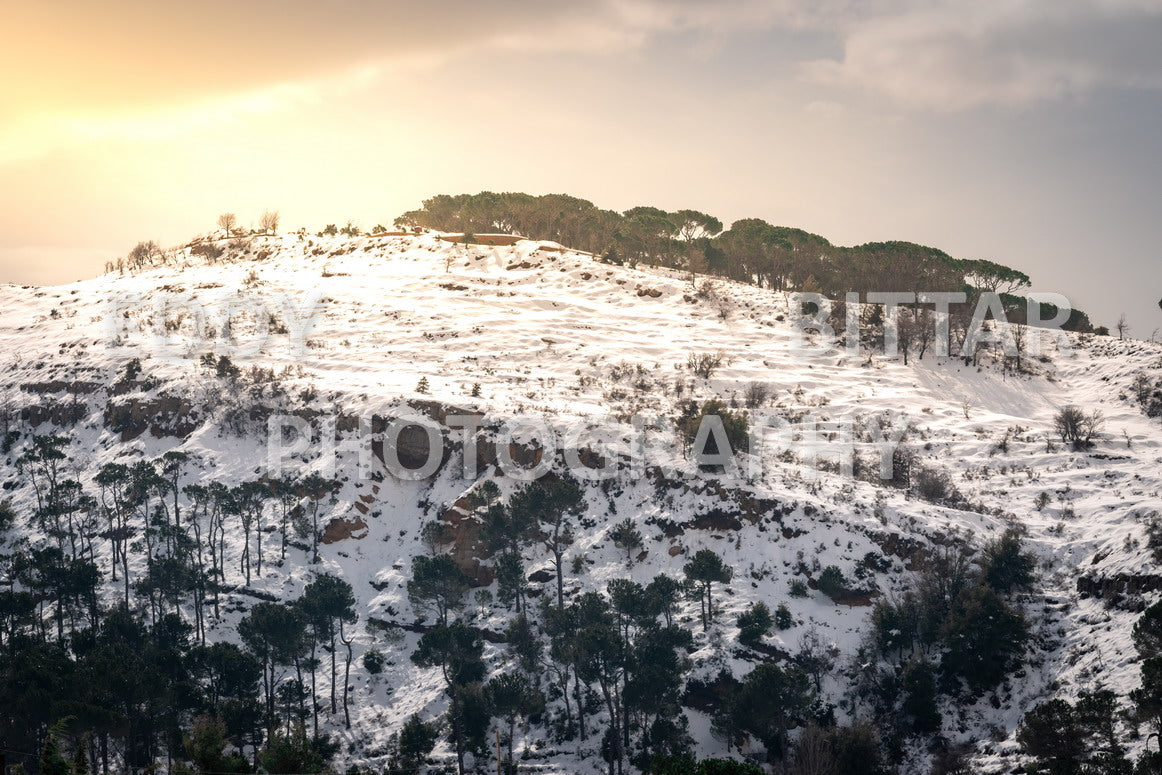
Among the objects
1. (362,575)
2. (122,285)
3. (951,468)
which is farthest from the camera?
(122,285)

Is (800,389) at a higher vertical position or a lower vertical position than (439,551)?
higher

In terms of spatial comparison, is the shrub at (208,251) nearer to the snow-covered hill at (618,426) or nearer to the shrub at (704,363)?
the snow-covered hill at (618,426)

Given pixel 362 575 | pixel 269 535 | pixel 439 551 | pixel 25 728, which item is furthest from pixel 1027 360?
pixel 25 728

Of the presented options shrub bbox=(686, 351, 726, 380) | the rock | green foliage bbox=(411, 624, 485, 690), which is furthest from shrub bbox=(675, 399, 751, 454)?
the rock

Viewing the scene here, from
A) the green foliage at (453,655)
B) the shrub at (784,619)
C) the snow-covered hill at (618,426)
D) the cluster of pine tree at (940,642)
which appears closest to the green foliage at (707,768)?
the snow-covered hill at (618,426)

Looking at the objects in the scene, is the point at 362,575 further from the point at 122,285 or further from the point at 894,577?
the point at 122,285

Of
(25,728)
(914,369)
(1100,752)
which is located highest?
(914,369)

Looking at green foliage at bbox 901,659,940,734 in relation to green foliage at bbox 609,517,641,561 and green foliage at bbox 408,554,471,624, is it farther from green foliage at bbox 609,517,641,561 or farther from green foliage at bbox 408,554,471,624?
green foliage at bbox 408,554,471,624

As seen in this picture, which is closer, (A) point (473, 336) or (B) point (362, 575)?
(B) point (362, 575)
